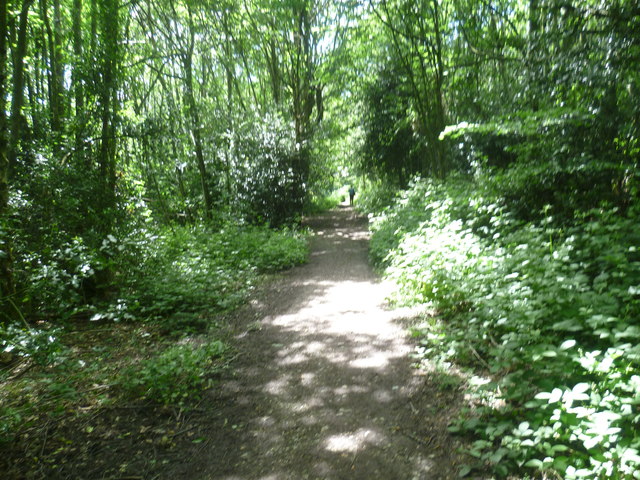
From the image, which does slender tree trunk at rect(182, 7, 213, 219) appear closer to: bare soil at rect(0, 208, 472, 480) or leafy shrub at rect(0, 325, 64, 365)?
bare soil at rect(0, 208, 472, 480)

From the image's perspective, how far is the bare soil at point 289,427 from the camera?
3068mm

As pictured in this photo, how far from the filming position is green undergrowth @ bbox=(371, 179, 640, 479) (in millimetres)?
2594

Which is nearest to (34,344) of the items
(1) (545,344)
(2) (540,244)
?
(1) (545,344)

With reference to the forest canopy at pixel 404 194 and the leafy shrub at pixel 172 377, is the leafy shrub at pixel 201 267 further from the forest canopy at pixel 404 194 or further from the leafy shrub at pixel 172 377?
the leafy shrub at pixel 172 377

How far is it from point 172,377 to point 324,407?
5.25 feet

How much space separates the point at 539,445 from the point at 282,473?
173cm

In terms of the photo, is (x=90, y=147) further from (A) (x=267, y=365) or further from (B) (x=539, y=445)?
(B) (x=539, y=445)

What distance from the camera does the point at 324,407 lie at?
388 cm

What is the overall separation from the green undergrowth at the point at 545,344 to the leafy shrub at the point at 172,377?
2459mm

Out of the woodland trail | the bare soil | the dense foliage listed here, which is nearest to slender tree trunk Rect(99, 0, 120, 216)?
the woodland trail

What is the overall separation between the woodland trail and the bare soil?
0.01 m

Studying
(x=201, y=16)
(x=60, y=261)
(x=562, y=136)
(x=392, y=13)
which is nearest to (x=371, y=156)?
(x=392, y=13)

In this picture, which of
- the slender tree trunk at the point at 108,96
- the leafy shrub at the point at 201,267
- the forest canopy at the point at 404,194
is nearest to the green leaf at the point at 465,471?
the forest canopy at the point at 404,194

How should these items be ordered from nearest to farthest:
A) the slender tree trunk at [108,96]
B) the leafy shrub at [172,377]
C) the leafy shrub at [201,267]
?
the leafy shrub at [172,377], the leafy shrub at [201,267], the slender tree trunk at [108,96]
